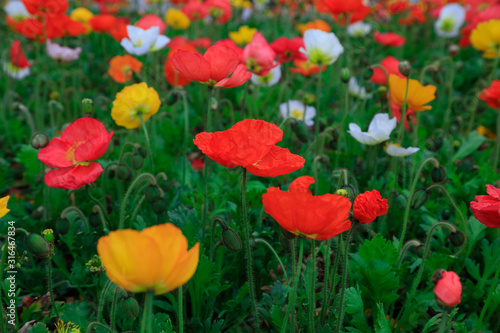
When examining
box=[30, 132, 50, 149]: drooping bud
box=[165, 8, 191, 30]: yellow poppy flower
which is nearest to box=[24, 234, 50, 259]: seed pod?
box=[30, 132, 50, 149]: drooping bud

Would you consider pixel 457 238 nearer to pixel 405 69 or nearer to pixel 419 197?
pixel 419 197

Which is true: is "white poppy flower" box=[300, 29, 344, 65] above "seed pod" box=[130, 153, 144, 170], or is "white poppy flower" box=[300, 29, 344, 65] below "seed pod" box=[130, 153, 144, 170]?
above

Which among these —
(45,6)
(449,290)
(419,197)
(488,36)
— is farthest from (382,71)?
(45,6)

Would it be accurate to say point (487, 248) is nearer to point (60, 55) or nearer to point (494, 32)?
point (494, 32)

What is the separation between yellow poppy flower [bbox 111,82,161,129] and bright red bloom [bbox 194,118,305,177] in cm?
57

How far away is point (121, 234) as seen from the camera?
26.2 inches

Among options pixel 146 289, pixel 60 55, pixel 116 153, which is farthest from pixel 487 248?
pixel 60 55

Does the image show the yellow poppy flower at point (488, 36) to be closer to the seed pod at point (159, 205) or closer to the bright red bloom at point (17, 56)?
the seed pod at point (159, 205)

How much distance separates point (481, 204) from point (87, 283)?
122 cm

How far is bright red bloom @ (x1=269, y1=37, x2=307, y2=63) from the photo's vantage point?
226 cm

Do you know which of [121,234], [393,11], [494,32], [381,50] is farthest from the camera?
[381,50]

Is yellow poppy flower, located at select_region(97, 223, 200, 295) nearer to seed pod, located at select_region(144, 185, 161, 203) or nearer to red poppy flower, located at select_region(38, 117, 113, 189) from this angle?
red poppy flower, located at select_region(38, 117, 113, 189)

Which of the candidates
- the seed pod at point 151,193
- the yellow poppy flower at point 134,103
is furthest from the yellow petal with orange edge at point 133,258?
the yellow poppy flower at point 134,103

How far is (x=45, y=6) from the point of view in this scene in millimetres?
2207
